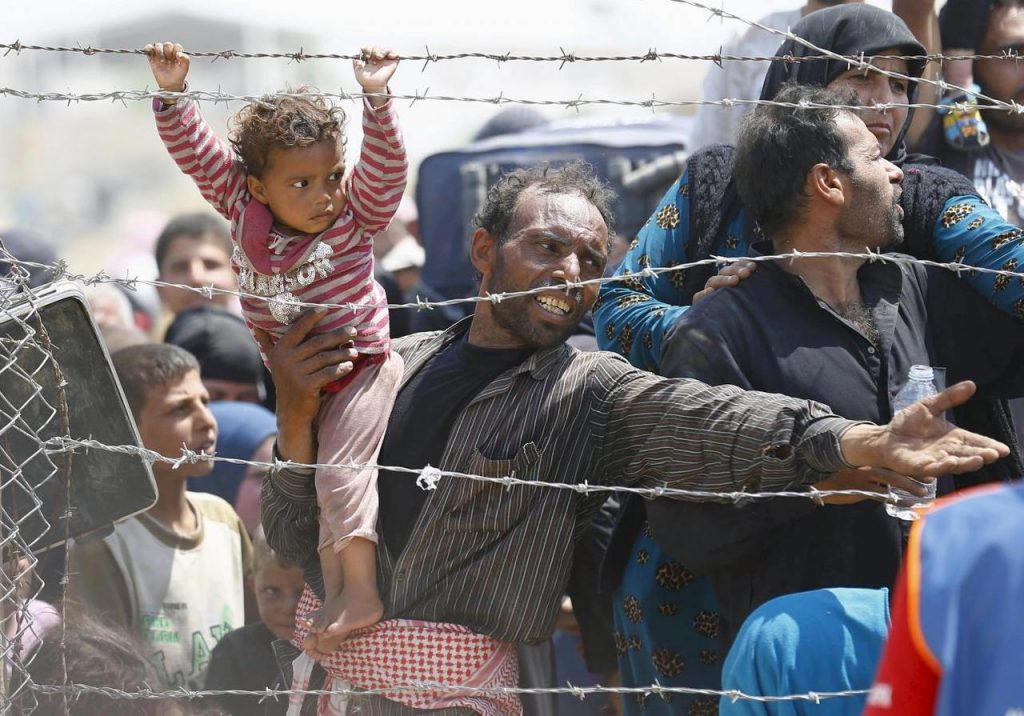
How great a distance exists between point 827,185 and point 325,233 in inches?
41.2

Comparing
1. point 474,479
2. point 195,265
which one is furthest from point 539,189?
point 195,265

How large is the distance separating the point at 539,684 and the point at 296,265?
1.35m

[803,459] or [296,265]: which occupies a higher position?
[296,265]

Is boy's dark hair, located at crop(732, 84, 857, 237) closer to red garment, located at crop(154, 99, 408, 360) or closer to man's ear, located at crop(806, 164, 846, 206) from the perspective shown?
man's ear, located at crop(806, 164, 846, 206)

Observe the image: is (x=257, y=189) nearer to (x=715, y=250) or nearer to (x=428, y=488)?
(x=428, y=488)

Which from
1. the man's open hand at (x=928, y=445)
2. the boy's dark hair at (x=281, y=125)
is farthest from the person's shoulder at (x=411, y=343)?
the man's open hand at (x=928, y=445)

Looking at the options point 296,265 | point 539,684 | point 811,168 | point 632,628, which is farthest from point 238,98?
point 539,684

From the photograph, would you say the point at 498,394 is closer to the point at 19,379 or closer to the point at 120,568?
the point at 19,379

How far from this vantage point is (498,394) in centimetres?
312

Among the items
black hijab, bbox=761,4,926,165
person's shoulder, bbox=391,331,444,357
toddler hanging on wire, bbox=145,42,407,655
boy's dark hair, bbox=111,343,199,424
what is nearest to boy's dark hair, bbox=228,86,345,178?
toddler hanging on wire, bbox=145,42,407,655

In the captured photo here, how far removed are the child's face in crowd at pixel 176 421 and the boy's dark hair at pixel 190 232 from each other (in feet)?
6.46

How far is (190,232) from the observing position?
20.9 ft

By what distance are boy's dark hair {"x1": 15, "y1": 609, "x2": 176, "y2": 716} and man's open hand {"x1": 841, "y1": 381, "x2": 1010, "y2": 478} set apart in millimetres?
1624

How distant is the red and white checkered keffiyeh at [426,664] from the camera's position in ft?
9.93
